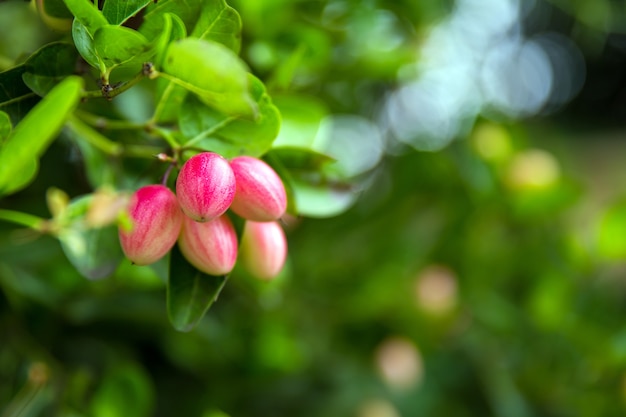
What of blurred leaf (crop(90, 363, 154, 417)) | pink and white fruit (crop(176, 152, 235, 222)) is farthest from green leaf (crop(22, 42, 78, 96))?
blurred leaf (crop(90, 363, 154, 417))

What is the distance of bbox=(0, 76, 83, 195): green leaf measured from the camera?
338mm

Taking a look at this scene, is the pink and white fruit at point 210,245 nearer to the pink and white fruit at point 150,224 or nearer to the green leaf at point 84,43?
the pink and white fruit at point 150,224

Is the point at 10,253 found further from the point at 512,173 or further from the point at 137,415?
the point at 512,173

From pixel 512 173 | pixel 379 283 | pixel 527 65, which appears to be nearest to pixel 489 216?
pixel 512 173

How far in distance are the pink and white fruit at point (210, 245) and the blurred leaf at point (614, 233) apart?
2.47ft

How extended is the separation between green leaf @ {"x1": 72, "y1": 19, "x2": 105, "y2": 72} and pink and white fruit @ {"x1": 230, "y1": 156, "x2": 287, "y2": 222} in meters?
0.10

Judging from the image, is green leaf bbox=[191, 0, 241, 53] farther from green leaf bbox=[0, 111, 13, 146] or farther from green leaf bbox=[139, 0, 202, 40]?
green leaf bbox=[0, 111, 13, 146]

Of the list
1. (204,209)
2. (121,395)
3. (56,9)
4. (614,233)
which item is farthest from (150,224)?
(614,233)

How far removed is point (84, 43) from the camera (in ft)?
1.35

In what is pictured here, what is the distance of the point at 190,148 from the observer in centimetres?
47

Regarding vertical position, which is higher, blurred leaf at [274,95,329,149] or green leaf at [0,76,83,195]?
green leaf at [0,76,83,195]

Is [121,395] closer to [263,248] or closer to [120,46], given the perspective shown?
[263,248]

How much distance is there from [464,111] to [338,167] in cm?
78

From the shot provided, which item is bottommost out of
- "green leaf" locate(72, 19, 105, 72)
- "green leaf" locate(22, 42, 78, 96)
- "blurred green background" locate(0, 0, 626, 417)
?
"blurred green background" locate(0, 0, 626, 417)
